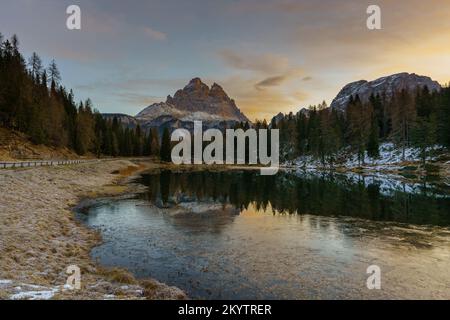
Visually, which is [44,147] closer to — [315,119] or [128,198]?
[128,198]

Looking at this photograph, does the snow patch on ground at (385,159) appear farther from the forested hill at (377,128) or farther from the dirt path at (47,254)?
the dirt path at (47,254)

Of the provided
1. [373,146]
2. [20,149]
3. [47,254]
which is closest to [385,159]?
[373,146]

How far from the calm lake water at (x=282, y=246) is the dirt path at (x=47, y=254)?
1406 millimetres

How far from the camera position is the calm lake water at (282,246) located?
50.7ft

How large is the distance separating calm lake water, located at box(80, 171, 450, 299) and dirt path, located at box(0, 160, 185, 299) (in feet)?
4.61

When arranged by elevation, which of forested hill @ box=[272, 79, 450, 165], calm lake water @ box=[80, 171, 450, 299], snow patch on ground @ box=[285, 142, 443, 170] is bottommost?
calm lake water @ box=[80, 171, 450, 299]

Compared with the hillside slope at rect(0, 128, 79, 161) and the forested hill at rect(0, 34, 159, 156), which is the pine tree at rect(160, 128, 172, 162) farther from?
the hillside slope at rect(0, 128, 79, 161)

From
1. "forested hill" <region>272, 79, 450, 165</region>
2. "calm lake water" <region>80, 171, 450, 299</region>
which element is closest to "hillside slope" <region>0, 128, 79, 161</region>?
"calm lake water" <region>80, 171, 450, 299</region>

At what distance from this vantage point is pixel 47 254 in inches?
707

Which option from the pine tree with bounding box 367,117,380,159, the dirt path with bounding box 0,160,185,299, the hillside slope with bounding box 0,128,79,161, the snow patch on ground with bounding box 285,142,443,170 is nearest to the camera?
the dirt path with bounding box 0,160,185,299

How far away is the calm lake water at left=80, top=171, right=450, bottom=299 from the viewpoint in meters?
15.4

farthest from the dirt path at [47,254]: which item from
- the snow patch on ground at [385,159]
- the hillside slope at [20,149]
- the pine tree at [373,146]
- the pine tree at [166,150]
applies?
the pine tree at [166,150]

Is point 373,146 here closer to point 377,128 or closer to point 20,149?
point 377,128
